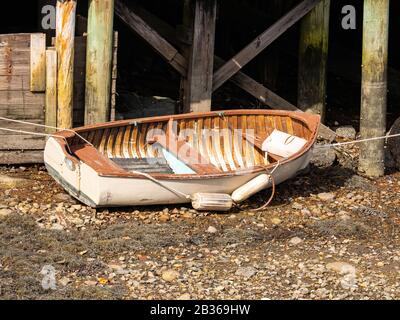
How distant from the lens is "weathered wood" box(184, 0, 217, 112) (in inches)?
514

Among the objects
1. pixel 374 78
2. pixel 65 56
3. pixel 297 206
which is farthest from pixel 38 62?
pixel 374 78

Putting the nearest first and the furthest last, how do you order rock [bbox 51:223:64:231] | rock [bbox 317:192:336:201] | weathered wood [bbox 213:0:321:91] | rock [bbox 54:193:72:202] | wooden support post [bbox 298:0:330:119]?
rock [bbox 51:223:64:231], rock [bbox 54:193:72:202], rock [bbox 317:192:336:201], weathered wood [bbox 213:0:321:91], wooden support post [bbox 298:0:330:119]

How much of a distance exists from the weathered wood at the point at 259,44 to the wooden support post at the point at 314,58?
10.5 inches

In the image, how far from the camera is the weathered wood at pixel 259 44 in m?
13.6

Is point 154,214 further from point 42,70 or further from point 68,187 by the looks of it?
point 42,70

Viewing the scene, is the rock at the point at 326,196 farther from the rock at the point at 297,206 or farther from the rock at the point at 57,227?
the rock at the point at 57,227

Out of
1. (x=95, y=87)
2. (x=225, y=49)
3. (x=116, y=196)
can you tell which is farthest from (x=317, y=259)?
(x=225, y=49)

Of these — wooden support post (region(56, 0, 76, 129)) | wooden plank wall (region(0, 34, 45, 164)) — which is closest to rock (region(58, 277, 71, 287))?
wooden support post (region(56, 0, 76, 129))

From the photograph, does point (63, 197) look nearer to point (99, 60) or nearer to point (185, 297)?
point (99, 60)

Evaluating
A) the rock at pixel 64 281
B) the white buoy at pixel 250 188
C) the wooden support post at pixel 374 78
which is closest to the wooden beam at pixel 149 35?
the white buoy at pixel 250 188

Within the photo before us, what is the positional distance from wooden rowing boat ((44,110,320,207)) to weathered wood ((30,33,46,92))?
31.2 inches

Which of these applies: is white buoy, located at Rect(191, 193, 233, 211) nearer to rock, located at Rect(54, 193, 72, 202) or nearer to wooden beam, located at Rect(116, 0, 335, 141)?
rock, located at Rect(54, 193, 72, 202)

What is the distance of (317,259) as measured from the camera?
1080cm

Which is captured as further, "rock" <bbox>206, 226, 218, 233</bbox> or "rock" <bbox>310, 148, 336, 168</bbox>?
"rock" <bbox>310, 148, 336, 168</bbox>
